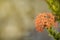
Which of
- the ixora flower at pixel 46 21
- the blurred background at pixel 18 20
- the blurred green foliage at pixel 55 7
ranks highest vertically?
the blurred background at pixel 18 20

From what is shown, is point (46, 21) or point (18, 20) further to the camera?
point (18, 20)

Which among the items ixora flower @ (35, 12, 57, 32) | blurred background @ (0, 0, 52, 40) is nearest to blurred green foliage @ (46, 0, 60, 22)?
ixora flower @ (35, 12, 57, 32)

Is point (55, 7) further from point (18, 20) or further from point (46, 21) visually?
point (18, 20)

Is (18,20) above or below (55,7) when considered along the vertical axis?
above

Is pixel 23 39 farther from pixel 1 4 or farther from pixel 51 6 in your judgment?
pixel 51 6

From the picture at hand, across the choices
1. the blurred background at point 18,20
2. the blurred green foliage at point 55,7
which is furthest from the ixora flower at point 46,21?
the blurred background at point 18,20

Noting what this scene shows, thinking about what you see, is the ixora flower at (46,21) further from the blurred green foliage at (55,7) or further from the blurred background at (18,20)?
the blurred background at (18,20)

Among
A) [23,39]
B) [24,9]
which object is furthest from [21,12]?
[23,39]

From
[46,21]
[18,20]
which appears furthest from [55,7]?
[18,20]
